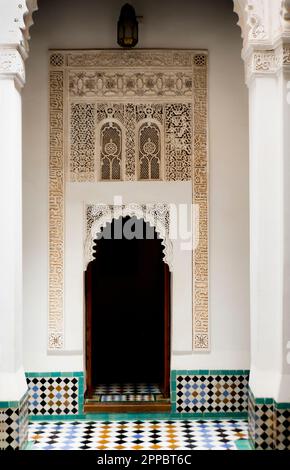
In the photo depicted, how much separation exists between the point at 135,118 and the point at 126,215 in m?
0.63

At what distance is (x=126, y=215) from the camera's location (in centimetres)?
441

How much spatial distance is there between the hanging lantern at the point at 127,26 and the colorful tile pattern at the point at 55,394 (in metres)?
2.10

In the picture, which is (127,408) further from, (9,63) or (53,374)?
(9,63)

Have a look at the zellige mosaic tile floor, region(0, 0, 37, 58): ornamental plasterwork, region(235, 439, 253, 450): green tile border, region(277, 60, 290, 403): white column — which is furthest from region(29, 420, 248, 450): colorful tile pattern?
region(0, 0, 37, 58): ornamental plasterwork

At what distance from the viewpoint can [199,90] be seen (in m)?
4.45

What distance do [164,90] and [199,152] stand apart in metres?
0.46

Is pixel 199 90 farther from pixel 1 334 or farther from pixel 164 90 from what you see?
pixel 1 334

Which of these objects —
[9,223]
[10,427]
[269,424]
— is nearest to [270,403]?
[269,424]

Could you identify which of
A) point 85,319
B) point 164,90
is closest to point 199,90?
point 164,90

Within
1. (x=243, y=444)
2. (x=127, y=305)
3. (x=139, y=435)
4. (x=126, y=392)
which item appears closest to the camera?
(x=243, y=444)

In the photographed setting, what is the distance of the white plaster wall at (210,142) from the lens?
4398mm

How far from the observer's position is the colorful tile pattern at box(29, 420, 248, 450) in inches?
151

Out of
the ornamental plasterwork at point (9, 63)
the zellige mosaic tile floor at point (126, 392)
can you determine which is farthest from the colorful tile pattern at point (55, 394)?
the ornamental plasterwork at point (9, 63)
